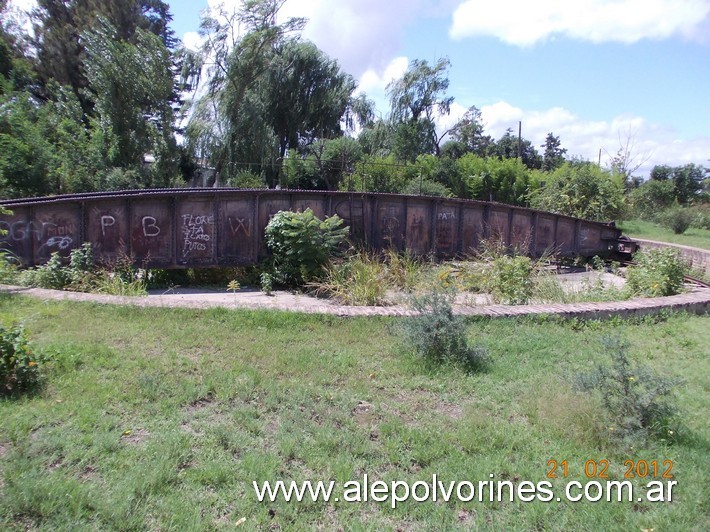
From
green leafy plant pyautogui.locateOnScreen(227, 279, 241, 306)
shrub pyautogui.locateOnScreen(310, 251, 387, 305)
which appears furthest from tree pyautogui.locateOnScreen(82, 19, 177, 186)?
shrub pyautogui.locateOnScreen(310, 251, 387, 305)

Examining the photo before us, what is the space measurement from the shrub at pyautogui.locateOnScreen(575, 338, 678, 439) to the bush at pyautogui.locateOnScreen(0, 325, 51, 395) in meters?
4.42

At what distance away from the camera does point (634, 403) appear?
3750 mm

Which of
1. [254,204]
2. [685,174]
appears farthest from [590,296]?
[685,174]

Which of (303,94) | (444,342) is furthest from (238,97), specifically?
(444,342)

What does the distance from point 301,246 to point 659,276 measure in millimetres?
6829

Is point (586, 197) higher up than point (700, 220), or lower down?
higher up

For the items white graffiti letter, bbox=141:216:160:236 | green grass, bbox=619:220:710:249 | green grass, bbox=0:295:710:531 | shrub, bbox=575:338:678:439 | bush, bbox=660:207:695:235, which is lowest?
green grass, bbox=0:295:710:531

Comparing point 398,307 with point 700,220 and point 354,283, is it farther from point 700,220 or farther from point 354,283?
point 700,220

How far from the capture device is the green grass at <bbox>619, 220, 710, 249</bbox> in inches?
814

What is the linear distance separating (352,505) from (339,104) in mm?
31216

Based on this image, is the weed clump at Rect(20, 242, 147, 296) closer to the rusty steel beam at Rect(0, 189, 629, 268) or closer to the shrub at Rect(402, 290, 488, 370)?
the rusty steel beam at Rect(0, 189, 629, 268)

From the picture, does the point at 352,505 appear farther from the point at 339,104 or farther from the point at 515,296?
the point at 339,104

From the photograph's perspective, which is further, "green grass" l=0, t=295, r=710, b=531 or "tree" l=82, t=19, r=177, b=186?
"tree" l=82, t=19, r=177, b=186

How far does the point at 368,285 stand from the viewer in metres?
8.89
